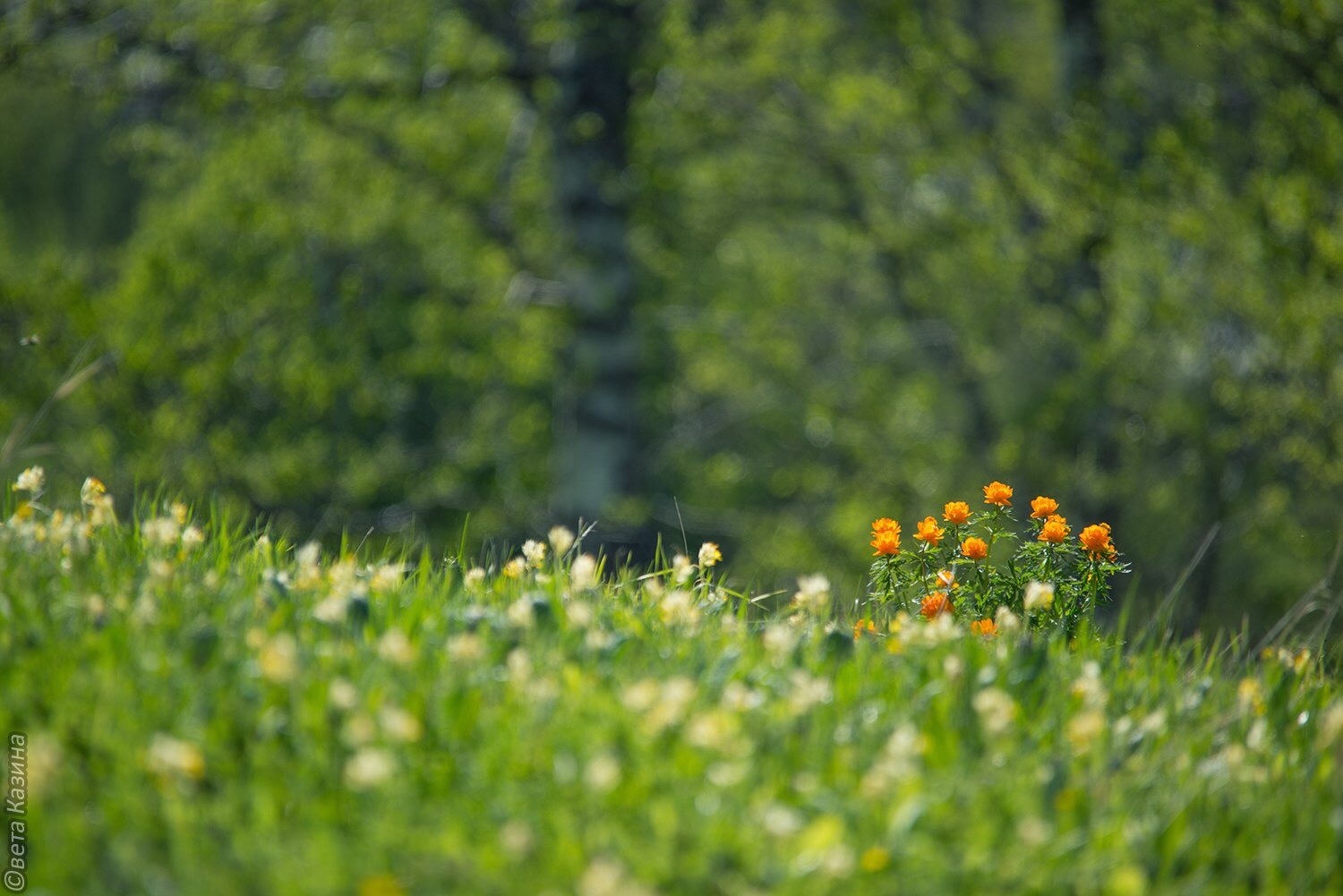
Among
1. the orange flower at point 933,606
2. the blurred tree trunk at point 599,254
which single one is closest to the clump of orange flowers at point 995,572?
the orange flower at point 933,606

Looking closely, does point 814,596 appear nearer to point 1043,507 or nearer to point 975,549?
point 975,549

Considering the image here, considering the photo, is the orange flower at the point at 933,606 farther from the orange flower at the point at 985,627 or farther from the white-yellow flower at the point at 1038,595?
the white-yellow flower at the point at 1038,595

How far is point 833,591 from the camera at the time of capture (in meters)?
3.77

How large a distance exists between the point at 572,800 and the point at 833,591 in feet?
5.81

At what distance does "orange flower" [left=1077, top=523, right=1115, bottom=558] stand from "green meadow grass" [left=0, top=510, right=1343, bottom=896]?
0.47 m

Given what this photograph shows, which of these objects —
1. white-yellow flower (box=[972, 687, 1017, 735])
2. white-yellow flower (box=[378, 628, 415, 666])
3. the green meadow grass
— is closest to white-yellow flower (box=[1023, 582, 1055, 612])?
the green meadow grass

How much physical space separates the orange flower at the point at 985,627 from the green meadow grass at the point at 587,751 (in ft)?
0.64

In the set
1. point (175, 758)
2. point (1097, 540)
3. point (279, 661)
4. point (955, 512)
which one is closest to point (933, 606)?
point (955, 512)

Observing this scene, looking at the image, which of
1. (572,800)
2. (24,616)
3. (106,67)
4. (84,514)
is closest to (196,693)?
(24,616)

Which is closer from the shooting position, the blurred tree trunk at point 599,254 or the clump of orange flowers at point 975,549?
the clump of orange flowers at point 975,549

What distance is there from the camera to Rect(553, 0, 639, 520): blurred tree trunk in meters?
7.65

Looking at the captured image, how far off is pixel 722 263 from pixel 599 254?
4528mm

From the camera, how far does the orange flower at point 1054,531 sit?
11.2ft

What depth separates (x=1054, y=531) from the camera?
3422mm
